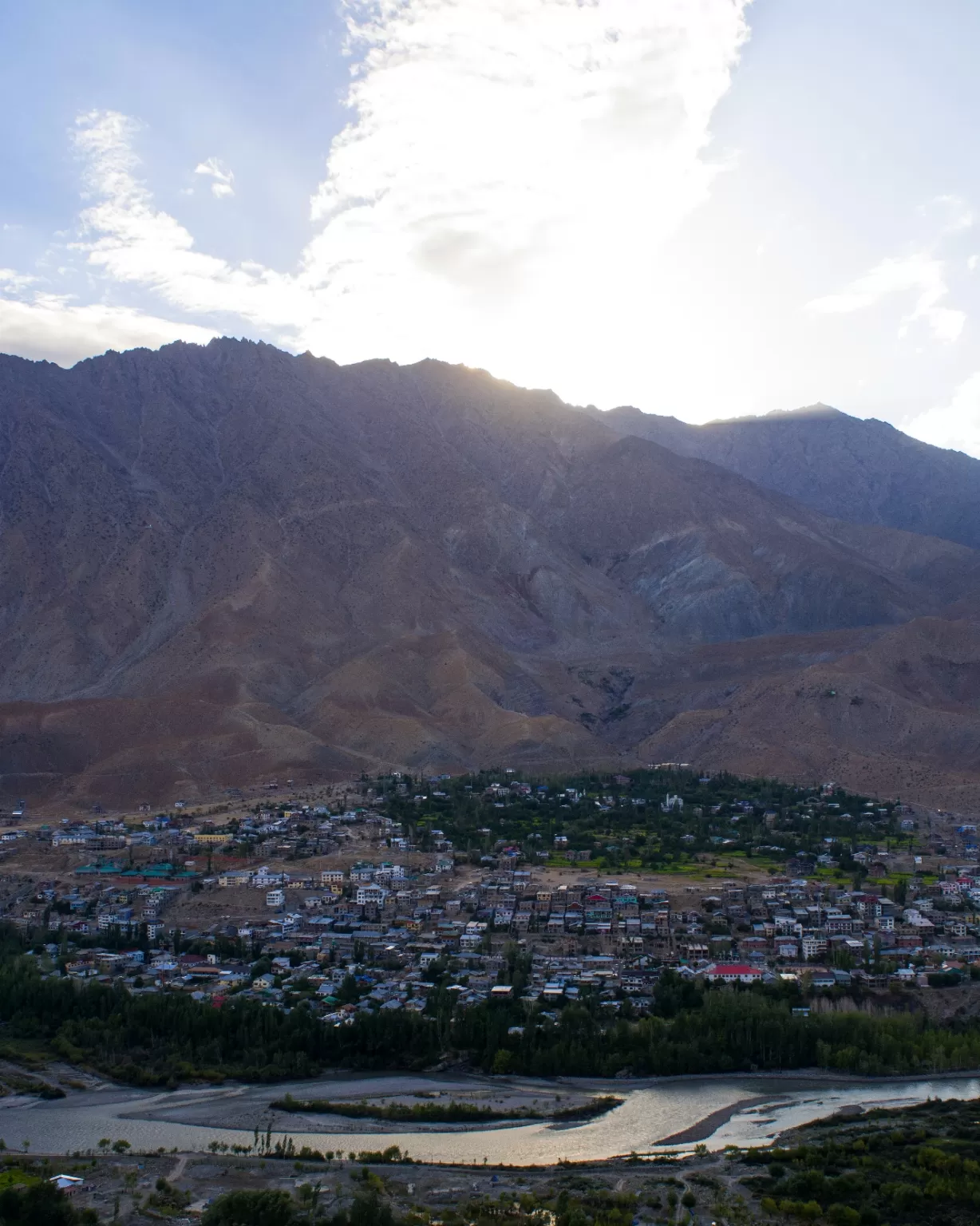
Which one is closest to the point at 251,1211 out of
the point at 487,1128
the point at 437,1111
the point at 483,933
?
the point at 487,1128

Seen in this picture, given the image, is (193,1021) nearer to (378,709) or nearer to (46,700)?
(378,709)

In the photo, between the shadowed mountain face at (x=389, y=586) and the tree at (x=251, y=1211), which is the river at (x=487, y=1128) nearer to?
the tree at (x=251, y=1211)

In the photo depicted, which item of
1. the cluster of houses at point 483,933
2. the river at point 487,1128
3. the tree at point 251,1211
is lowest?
the river at point 487,1128

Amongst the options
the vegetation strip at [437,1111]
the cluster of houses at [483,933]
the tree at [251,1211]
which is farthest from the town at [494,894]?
the tree at [251,1211]

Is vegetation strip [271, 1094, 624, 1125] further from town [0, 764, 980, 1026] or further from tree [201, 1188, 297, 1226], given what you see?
tree [201, 1188, 297, 1226]

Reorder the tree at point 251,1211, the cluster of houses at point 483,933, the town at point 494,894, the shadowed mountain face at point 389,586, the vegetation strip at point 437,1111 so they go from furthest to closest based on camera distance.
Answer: the shadowed mountain face at point 389,586 < the town at point 494,894 < the cluster of houses at point 483,933 < the vegetation strip at point 437,1111 < the tree at point 251,1211

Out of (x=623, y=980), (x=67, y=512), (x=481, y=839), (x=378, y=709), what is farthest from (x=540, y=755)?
(x=67, y=512)

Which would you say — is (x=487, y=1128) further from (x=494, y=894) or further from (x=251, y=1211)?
(x=494, y=894)
